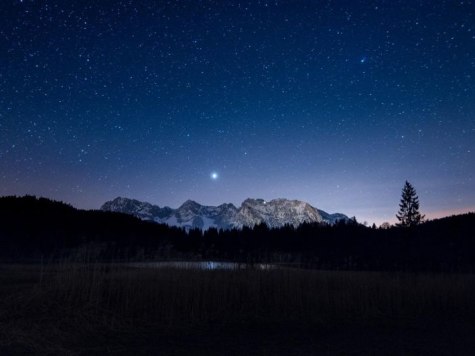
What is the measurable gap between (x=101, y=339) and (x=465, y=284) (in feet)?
55.8

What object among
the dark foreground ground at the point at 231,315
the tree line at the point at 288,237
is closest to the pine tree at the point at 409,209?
the tree line at the point at 288,237

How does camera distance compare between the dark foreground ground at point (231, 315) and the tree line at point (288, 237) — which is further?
the tree line at point (288, 237)

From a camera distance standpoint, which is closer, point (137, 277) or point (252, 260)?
point (137, 277)

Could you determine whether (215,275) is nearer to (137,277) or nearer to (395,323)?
(137,277)

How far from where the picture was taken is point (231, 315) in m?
11.8

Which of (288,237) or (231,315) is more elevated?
(288,237)

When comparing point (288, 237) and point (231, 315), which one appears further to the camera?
point (288, 237)

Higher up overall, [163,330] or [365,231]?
[365,231]

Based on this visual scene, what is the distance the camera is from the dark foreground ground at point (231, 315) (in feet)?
28.3

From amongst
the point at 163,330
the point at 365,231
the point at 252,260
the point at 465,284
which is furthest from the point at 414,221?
the point at 163,330

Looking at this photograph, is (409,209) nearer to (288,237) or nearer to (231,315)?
(288,237)

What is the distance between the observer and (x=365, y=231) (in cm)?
8525

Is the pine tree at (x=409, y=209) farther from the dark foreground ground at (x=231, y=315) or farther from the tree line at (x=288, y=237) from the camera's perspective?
the dark foreground ground at (x=231, y=315)

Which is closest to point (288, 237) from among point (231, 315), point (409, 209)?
point (409, 209)
